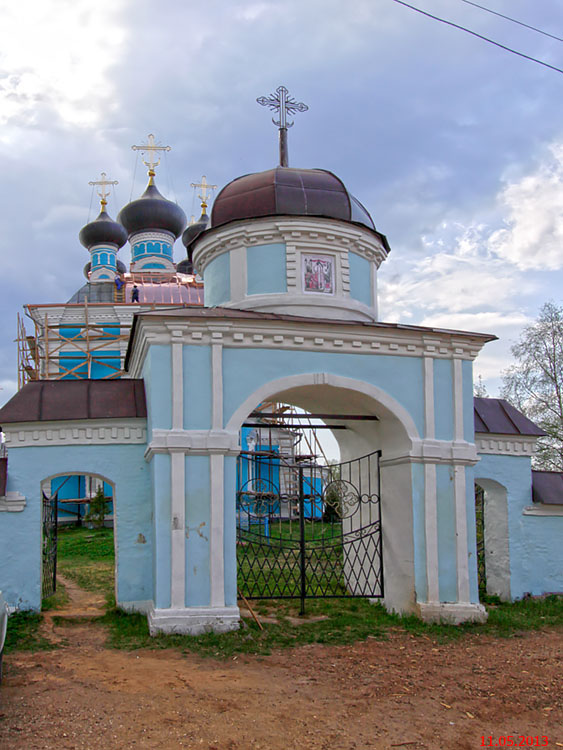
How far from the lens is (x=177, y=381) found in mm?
7801

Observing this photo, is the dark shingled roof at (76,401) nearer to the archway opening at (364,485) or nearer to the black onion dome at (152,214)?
the archway opening at (364,485)

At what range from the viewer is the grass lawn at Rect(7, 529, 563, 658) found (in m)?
6.93

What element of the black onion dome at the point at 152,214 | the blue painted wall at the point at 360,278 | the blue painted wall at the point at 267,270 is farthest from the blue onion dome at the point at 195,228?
the blue painted wall at the point at 267,270

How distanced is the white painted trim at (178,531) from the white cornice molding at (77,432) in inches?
41.1

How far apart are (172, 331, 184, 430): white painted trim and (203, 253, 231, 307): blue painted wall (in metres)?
2.04

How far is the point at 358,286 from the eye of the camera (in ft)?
32.5

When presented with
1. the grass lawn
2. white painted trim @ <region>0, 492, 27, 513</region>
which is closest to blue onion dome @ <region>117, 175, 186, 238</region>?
the grass lawn

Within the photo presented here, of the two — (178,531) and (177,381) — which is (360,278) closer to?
(177,381)

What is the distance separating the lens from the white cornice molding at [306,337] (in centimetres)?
789

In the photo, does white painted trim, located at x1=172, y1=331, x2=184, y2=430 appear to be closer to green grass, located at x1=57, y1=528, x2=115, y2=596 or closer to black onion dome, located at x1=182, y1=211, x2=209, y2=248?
green grass, located at x1=57, y1=528, x2=115, y2=596

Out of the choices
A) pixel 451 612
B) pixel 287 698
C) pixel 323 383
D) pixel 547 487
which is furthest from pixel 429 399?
pixel 287 698

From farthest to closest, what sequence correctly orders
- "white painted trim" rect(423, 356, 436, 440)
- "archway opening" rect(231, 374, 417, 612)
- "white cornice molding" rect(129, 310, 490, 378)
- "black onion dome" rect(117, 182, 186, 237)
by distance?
"black onion dome" rect(117, 182, 186, 237) < "white painted trim" rect(423, 356, 436, 440) < "archway opening" rect(231, 374, 417, 612) < "white cornice molding" rect(129, 310, 490, 378)

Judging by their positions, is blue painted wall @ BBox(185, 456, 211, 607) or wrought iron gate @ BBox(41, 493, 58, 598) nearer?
blue painted wall @ BBox(185, 456, 211, 607)

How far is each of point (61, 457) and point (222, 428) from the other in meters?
2.08
